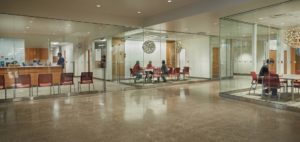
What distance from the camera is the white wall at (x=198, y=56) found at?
45.9 ft

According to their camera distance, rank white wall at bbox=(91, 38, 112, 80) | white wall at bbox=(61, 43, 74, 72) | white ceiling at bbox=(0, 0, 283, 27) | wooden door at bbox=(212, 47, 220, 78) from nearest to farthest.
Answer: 1. white ceiling at bbox=(0, 0, 283, 27)
2. white wall at bbox=(61, 43, 74, 72)
3. white wall at bbox=(91, 38, 112, 80)
4. wooden door at bbox=(212, 47, 220, 78)

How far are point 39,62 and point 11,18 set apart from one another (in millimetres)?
3711

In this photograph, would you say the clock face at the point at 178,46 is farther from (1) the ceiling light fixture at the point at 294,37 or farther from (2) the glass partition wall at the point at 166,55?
(1) the ceiling light fixture at the point at 294,37

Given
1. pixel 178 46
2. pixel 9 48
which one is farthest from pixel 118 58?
pixel 178 46

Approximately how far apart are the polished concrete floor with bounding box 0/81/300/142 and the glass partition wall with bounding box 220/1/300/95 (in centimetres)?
266

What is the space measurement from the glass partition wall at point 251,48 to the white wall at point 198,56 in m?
4.53

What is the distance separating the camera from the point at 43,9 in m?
7.54

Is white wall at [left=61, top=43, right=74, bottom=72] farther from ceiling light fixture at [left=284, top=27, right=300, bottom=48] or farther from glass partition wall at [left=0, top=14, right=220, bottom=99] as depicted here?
ceiling light fixture at [left=284, top=27, right=300, bottom=48]

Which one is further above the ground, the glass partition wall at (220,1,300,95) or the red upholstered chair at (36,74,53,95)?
the glass partition wall at (220,1,300,95)

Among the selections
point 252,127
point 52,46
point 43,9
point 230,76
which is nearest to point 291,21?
point 230,76

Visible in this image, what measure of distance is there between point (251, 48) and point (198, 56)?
17.6 feet

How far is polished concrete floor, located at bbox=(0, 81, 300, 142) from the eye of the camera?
3.65 m

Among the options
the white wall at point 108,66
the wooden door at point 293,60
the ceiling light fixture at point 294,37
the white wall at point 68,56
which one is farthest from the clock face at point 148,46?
the wooden door at point 293,60

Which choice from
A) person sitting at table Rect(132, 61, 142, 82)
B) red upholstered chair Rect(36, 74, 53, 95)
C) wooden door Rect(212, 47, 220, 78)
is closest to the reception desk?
red upholstered chair Rect(36, 74, 53, 95)
